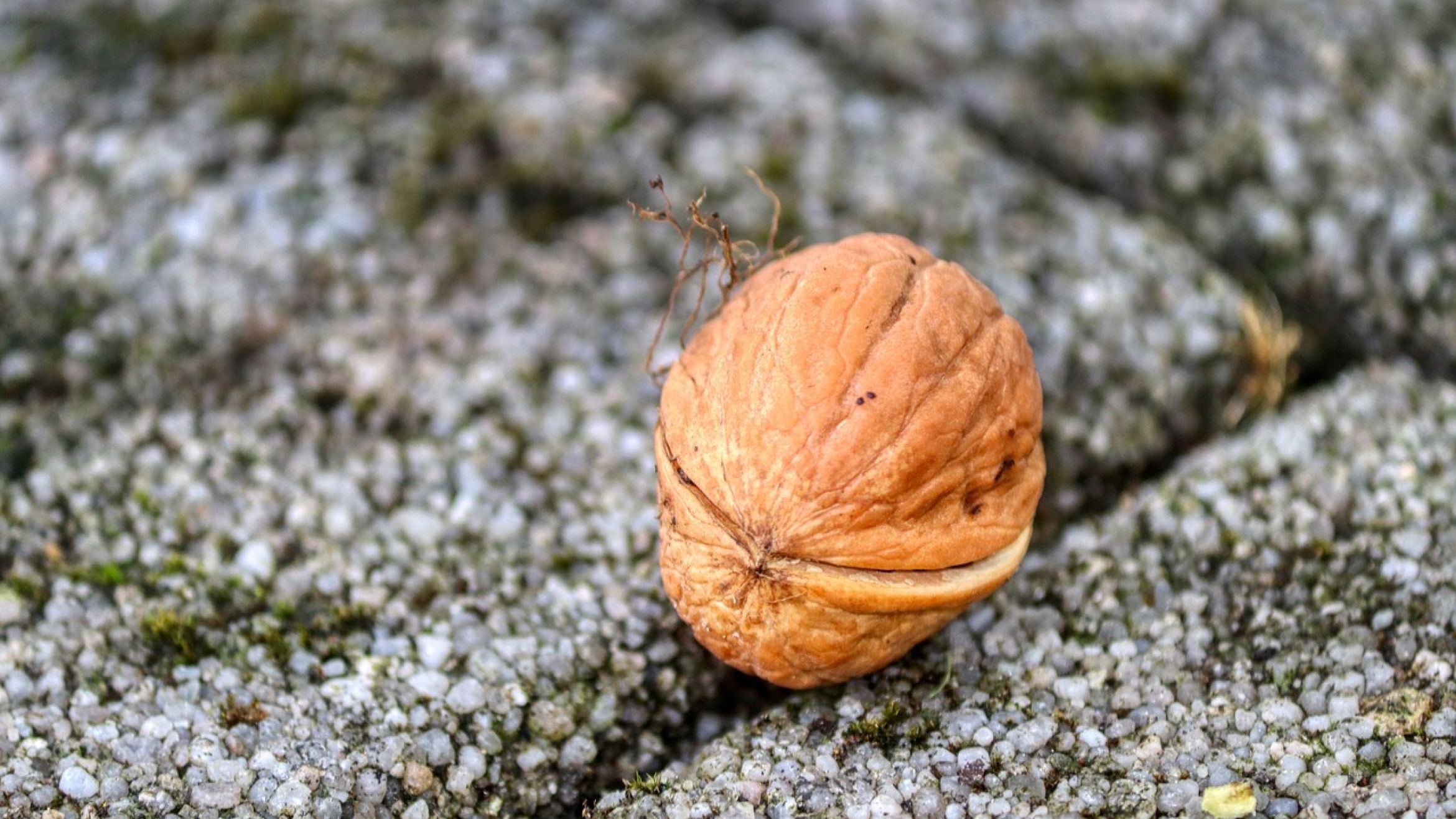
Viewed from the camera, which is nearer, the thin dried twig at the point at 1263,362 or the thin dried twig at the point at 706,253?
the thin dried twig at the point at 706,253

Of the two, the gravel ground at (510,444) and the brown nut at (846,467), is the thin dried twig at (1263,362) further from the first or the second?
the brown nut at (846,467)

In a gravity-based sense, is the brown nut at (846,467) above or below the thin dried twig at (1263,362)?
above

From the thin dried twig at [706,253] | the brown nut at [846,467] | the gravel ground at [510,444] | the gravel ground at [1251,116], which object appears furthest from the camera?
the gravel ground at [1251,116]

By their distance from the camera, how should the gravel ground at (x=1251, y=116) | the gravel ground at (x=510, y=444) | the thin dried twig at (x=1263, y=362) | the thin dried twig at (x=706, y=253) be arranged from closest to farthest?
the gravel ground at (x=510, y=444) < the thin dried twig at (x=706, y=253) < the thin dried twig at (x=1263, y=362) < the gravel ground at (x=1251, y=116)

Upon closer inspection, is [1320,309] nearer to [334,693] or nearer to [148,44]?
[334,693]

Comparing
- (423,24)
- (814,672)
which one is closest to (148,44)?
(423,24)

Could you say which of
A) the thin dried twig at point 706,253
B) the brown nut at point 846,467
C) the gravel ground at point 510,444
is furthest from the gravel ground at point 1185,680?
the thin dried twig at point 706,253
